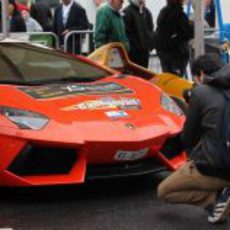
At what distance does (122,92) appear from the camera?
6.76 metres

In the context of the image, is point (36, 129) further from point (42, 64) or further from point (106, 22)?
point (106, 22)

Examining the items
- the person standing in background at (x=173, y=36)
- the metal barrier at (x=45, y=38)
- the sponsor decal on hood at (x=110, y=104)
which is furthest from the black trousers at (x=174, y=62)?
the sponsor decal on hood at (x=110, y=104)

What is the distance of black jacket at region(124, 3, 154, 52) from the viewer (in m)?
11.2

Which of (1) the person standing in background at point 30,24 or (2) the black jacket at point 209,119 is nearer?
(2) the black jacket at point 209,119

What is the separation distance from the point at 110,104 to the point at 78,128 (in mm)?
566

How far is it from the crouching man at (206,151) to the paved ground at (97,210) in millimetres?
170

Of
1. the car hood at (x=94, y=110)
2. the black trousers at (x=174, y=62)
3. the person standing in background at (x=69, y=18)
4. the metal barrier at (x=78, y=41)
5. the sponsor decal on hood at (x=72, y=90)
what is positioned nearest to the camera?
the car hood at (x=94, y=110)

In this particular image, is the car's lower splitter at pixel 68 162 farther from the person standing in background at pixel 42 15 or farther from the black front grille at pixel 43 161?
the person standing in background at pixel 42 15

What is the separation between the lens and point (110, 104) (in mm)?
6430

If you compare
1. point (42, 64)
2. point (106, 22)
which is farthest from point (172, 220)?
point (106, 22)

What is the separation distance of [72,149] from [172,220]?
928mm

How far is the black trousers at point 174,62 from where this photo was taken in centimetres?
1142

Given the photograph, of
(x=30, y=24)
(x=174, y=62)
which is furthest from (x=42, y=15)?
(x=174, y=62)

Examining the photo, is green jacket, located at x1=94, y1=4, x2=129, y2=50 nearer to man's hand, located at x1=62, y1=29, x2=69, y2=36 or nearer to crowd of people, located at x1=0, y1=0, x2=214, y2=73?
crowd of people, located at x1=0, y1=0, x2=214, y2=73
